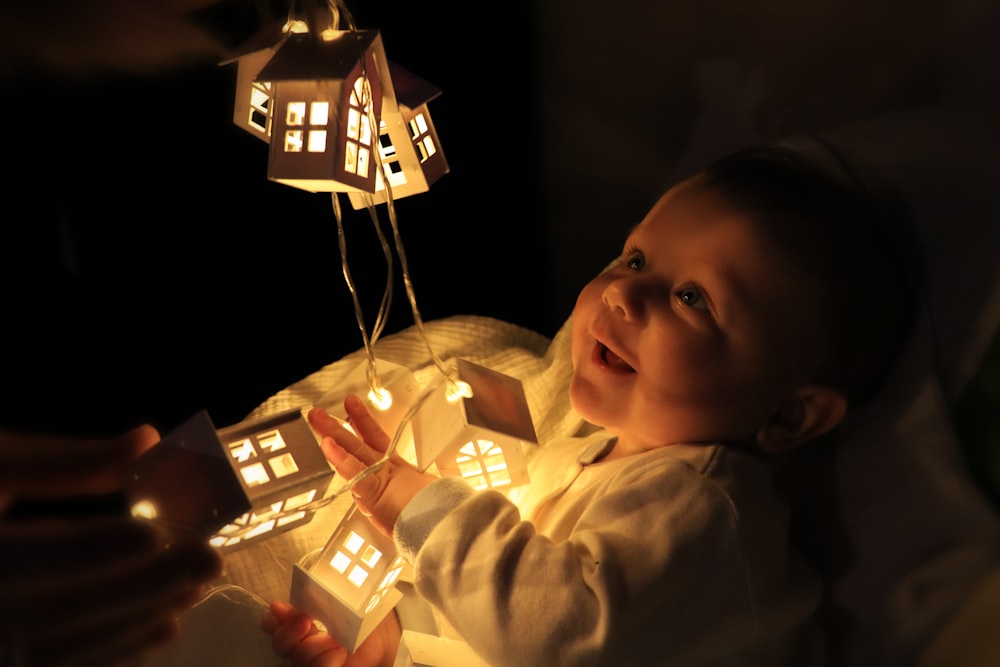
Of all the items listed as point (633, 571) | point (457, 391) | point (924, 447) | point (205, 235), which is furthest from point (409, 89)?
point (924, 447)

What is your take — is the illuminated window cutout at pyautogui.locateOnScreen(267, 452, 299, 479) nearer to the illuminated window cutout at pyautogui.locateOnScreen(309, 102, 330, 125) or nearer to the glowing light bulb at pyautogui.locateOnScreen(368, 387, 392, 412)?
the glowing light bulb at pyautogui.locateOnScreen(368, 387, 392, 412)

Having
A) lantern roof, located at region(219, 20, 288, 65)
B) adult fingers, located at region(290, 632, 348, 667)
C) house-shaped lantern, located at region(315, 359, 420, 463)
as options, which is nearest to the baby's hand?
adult fingers, located at region(290, 632, 348, 667)

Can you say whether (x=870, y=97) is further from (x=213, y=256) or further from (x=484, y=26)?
(x=213, y=256)

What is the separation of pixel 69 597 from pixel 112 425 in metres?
0.35

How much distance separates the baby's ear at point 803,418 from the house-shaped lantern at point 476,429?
0.27 meters

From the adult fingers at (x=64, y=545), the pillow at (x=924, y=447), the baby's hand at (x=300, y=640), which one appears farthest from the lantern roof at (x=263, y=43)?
the pillow at (x=924, y=447)

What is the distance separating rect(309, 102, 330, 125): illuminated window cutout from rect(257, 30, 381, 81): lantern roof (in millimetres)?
25

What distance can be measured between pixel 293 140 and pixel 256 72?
0.39ft

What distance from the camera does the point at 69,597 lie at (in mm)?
548

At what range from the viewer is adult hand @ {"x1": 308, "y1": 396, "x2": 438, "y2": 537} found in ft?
2.88

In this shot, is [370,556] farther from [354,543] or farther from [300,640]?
[300,640]

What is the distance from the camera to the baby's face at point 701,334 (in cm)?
89

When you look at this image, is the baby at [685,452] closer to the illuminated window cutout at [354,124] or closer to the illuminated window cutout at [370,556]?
the illuminated window cutout at [370,556]

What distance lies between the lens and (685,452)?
3.01 ft
